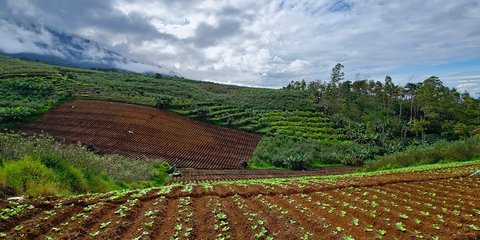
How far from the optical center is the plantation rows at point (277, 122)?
5805cm

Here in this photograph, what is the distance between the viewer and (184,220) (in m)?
10.5

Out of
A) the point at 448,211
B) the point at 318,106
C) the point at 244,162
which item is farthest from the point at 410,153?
the point at 318,106

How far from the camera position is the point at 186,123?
5331 cm

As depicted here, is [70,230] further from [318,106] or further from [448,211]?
[318,106]

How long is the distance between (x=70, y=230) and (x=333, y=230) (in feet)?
23.0

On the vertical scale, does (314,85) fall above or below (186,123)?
above

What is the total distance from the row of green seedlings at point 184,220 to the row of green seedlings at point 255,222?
1.73 meters

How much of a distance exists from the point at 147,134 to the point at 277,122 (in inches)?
1044

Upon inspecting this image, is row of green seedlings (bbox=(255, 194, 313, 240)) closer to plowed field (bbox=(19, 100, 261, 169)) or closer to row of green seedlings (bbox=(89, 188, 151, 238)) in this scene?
row of green seedlings (bbox=(89, 188, 151, 238))

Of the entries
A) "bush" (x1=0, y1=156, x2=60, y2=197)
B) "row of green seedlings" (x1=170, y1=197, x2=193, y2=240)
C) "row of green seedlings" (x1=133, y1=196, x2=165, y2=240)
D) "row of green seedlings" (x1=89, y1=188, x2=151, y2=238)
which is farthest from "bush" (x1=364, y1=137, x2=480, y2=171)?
"bush" (x1=0, y1=156, x2=60, y2=197)

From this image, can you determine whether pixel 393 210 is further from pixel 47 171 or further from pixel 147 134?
pixel 147 134

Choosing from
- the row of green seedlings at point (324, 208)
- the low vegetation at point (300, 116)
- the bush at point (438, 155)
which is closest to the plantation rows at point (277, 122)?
the low vegetation at point (300, 116)

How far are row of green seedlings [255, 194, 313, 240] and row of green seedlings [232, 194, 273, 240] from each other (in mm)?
710

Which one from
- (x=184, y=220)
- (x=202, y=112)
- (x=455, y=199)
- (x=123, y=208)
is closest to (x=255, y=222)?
(x=184, y=220)
